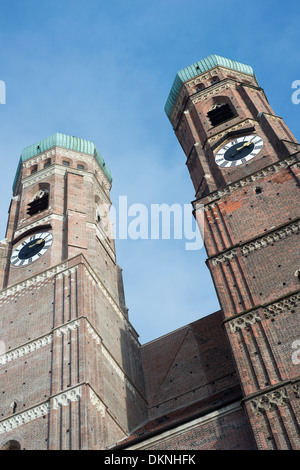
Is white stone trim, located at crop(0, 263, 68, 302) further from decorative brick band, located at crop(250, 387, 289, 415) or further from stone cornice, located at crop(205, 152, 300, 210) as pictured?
decorative brick band, located at crop(250, 387, 289, 415)

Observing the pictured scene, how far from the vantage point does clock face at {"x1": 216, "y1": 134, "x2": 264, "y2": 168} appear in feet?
104

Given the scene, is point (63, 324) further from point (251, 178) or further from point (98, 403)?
point (251, 178)

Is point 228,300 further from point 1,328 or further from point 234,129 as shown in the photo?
point 234,129

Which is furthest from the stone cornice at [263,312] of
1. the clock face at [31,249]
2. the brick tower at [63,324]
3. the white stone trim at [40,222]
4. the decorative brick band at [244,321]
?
the white stone trim at [40,222]

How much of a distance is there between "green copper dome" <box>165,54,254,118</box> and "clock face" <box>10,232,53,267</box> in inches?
508

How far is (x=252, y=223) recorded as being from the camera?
89.9 ft

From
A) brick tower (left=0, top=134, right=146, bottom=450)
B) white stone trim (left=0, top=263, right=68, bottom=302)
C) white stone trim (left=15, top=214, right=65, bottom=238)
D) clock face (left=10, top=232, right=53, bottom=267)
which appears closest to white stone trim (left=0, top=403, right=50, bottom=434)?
brick tower (left=0, top=134, right=146, bottom=450)

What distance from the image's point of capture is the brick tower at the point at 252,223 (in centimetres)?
2055

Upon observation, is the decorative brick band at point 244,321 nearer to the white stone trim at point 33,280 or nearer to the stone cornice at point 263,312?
the stone cornice at point 263,312

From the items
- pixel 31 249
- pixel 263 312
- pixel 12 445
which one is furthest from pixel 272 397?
pixel 31 249

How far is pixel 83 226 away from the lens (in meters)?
33.8

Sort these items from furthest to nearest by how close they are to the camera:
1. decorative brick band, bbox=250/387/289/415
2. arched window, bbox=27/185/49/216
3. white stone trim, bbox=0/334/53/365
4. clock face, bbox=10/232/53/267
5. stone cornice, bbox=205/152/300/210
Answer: arched window, bbox=27/185/49/216
clock face, bbox=10/232/53/267
stone cornice, bbox=205/152/300/210
white stone trim, bbox=0/334/53/365
decorative brick band, bbox=250/387/289/415

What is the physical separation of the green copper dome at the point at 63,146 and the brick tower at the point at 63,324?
154 cm

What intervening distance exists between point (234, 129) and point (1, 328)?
15.1 metres
